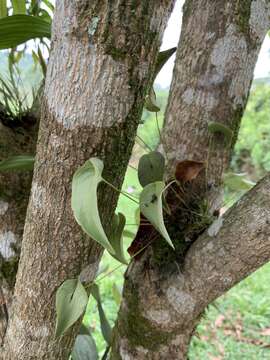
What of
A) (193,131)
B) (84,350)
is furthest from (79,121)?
(84,350)

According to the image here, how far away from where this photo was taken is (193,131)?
1.73 ft

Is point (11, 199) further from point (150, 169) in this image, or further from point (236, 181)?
point (236, 181)

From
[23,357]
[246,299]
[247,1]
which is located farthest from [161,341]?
[246,299]

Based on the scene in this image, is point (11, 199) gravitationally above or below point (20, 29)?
below

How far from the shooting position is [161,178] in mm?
478

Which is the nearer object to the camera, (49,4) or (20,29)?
(20,29)

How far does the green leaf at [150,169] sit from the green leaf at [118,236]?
48mm

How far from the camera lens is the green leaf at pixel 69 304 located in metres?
0.36

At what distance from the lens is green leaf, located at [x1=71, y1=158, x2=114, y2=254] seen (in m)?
0.29

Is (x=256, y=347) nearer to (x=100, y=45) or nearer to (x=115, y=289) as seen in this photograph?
(x=115, y=289)

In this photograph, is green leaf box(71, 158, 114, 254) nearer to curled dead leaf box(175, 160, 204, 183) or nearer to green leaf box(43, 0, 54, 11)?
curled dead leaf box(175, 160, 204, 183)

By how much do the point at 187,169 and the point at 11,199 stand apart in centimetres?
23

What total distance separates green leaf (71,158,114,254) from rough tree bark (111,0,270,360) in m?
0.20

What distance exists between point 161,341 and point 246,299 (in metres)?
1.33
